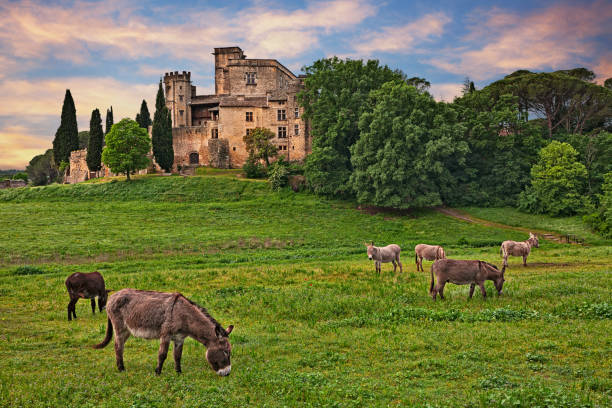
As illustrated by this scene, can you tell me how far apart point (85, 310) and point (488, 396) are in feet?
52.0

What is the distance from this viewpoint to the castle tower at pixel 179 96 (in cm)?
9981

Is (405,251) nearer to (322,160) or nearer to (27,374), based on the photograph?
(322,160)

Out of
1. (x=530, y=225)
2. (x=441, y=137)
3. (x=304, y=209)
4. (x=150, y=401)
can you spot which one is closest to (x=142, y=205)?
(x=304, y=209)

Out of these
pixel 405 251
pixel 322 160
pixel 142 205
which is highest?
pixel 322 160

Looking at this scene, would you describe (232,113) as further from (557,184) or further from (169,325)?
(169,325)

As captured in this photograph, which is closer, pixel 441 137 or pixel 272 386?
pixel 272 386

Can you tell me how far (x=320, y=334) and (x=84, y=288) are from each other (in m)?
9.58

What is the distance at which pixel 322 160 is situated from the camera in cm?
6391

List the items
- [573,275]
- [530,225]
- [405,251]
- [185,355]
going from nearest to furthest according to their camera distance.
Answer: [185,355]
[573,275]
[405,251]
[530,225]

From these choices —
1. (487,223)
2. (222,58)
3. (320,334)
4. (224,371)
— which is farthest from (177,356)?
(222,58)

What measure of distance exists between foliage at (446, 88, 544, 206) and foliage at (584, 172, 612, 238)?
11.1m

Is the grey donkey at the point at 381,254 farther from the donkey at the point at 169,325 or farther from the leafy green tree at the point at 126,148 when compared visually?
the leafy green tree at the point at 126,148

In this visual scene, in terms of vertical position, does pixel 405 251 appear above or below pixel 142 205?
below

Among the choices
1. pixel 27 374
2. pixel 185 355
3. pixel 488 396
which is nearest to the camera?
pixel 488 396
